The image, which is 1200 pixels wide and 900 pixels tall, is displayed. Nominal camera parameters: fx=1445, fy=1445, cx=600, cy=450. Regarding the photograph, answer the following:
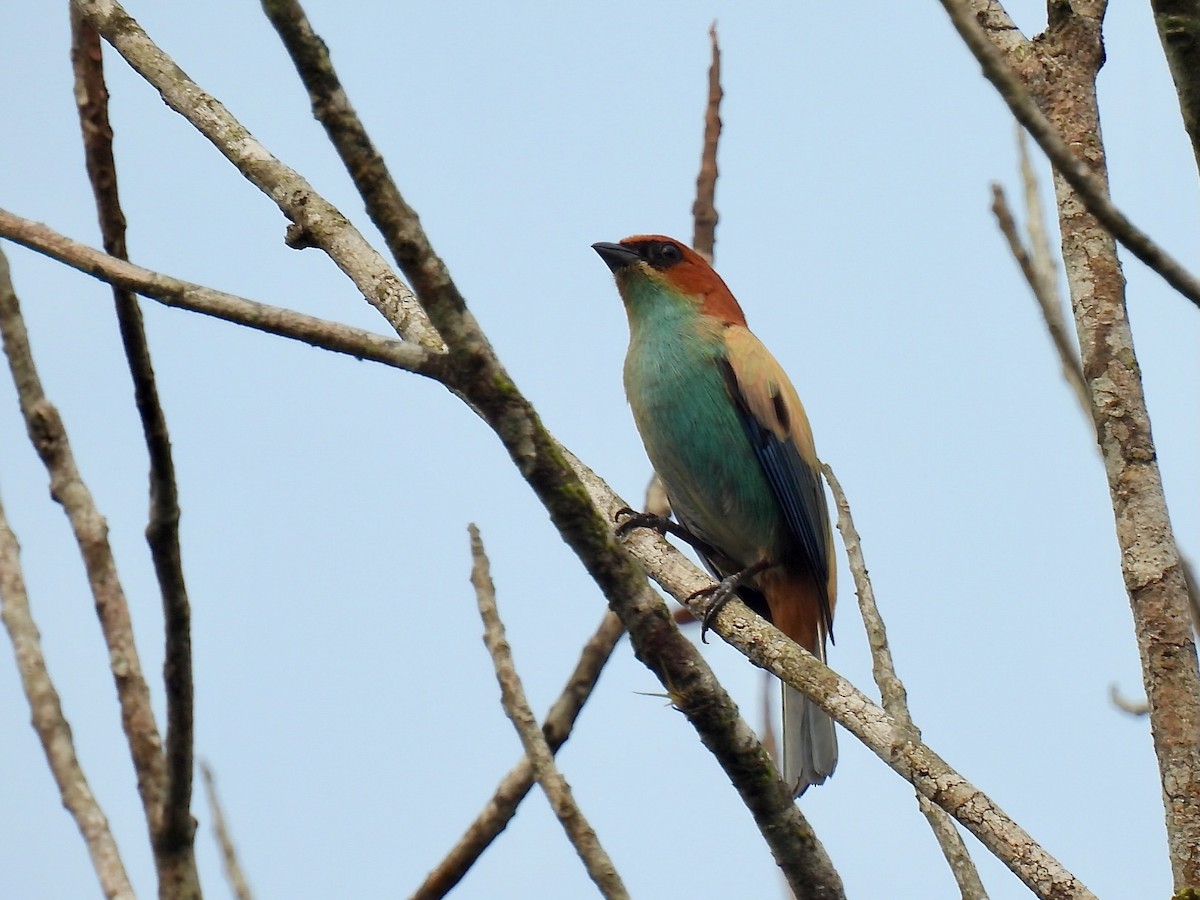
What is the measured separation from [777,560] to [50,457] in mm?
3243

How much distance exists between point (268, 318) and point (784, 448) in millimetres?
3799

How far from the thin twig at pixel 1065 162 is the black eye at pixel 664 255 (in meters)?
4.31

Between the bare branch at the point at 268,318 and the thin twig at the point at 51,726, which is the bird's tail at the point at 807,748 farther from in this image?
the bare branch at the point at 268,318

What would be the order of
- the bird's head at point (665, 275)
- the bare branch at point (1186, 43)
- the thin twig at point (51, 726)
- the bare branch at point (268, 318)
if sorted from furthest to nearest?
1. the bird's head at point (665, 275)
2. the thin twig at point (51, 726)
3. the bare branch at point (268, 318)
4. the bare branch at point (1186, 43)

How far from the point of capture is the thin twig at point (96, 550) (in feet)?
9.54

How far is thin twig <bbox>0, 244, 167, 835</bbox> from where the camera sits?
2.91 metres

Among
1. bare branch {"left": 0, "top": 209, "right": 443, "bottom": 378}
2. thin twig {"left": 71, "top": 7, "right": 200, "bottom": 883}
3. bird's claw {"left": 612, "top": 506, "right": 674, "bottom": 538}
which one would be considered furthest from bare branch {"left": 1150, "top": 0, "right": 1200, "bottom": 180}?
bird's claw {"left": 612, "top": 506, "right": 674, "bottom": 538}

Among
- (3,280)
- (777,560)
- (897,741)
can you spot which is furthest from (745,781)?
(777,560)

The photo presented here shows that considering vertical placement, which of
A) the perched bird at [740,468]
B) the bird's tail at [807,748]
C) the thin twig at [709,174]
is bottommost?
the bird's tail at [807,748]

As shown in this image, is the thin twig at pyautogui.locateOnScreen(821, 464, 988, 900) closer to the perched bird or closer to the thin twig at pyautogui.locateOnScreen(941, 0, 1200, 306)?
the thin twig at pyautogui.locateOnScreen(941, 0, 1200, 306)

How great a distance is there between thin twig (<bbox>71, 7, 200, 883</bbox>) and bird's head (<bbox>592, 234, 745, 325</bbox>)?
3164mm

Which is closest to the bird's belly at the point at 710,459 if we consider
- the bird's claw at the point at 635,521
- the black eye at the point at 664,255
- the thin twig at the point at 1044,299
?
the bird's claw at the point at 635,521

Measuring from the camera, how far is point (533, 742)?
2834mm

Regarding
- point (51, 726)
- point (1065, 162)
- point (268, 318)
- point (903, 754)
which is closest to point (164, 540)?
point (51, 726)
